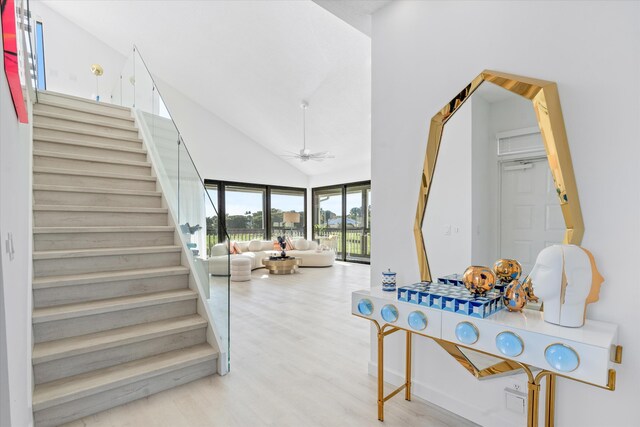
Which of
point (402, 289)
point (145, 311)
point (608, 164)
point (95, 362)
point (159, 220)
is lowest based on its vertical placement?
point (95, 362)

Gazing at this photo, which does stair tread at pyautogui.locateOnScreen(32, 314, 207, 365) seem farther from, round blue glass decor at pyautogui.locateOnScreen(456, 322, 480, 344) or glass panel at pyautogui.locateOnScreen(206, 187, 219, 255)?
round blue glass decor at pyautogui.locateOnScreen(456, 322, 480, 344)

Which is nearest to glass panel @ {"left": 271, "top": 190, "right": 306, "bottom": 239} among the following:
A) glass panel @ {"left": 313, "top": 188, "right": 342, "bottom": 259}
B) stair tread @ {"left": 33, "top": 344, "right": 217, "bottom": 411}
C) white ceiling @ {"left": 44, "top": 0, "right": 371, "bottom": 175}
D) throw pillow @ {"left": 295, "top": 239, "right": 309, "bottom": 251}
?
glass panel @ {"left": 313, "top": 188, "right": 342, "bottom": 259}

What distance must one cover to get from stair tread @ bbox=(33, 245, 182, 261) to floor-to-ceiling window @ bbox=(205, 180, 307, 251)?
5421mm

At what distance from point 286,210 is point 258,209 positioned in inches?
39.2

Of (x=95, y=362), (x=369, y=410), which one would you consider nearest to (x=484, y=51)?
(x=369, y=410)

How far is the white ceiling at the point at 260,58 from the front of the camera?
538 cm

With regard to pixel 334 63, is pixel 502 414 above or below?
below

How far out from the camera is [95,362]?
7.41 ft

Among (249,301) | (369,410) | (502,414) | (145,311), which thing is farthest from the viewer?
(249,301)

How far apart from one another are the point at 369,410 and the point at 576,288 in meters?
1.43

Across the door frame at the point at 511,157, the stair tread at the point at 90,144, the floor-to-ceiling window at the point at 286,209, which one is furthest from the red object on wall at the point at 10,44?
the floor-to-ceiling window at the point at 286,209

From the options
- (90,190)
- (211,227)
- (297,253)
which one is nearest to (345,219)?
(297,253)

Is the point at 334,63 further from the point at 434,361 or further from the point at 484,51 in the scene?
the point at 434,361

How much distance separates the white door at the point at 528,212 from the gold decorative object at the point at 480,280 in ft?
0.87
